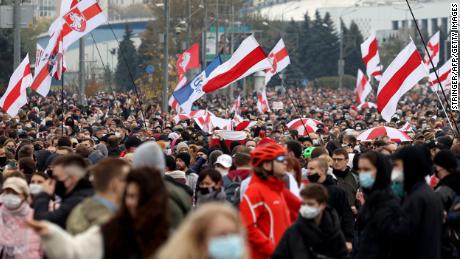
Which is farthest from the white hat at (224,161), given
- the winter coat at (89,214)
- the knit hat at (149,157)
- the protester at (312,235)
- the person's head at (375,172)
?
the winter coat at (89,214)

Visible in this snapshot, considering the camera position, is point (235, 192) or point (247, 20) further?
point (247, 20)

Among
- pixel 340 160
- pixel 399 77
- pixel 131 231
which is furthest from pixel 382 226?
pixel 399 77

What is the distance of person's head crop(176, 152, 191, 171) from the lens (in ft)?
50.0

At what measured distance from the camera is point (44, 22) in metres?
139

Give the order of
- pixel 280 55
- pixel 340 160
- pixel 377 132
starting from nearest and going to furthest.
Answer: pixel 340 160 < pixel 377 132 < pixel 280 55

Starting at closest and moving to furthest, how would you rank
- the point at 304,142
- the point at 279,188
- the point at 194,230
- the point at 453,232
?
the point at 194,230 → the point at 279,188 → the point at 453,232 → the point at 304,142

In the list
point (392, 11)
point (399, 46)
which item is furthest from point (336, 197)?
point (392, 11)

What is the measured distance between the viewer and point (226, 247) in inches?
230

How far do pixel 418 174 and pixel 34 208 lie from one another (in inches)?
92.9

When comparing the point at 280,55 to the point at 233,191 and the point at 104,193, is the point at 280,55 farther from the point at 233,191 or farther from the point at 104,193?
the point at 104,193

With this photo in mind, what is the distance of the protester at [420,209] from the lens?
30.5 feet

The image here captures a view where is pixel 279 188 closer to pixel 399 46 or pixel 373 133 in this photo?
pixel 373 133

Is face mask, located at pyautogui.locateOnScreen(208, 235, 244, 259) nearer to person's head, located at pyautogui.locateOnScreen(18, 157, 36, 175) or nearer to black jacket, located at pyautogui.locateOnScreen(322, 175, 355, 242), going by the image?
black jacket, located at pyautogui.locateOnScreen(322, 175, 355, 242)

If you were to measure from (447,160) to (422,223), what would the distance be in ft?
5.82
